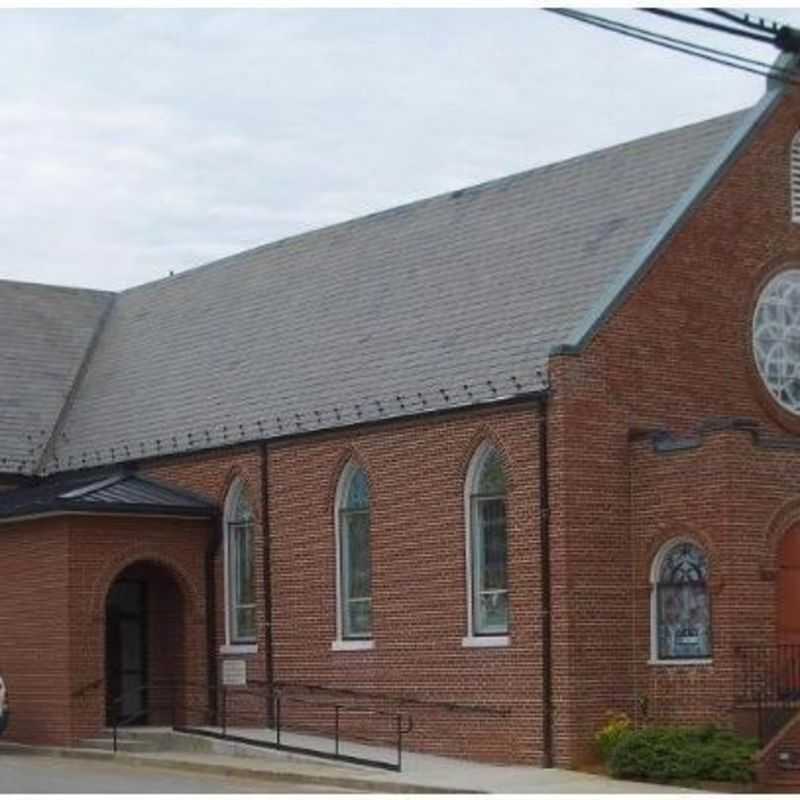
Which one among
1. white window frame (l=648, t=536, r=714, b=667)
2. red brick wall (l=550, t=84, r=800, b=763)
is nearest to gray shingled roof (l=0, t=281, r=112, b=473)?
red brick wall (l=550, t=84, r=800, b=763)

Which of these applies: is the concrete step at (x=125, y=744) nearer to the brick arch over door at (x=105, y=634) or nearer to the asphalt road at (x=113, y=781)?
the brick arch over door at (x=105, y=634)

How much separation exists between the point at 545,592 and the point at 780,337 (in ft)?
19.8

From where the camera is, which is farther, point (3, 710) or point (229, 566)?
point (229, 566)

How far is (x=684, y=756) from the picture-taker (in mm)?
25828

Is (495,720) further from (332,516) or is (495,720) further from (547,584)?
(332,516)

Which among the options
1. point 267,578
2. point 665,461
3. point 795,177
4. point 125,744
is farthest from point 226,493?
point 795,177

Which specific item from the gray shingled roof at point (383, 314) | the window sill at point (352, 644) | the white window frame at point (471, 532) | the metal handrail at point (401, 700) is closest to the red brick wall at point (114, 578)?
the gray shingled roof at point (383, 314)

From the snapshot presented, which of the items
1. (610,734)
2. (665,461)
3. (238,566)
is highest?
(665,461)

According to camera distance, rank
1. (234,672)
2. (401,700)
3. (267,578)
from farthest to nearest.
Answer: (234,672) < (267,578) < (401,700)

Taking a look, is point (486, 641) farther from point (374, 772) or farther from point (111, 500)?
point (111, 500)

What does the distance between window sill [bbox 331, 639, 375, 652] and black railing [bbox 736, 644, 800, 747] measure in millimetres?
6410

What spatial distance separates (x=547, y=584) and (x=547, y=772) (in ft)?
8.65

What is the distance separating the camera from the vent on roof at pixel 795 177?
31.4 metres

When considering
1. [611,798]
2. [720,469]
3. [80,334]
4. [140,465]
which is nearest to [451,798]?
[611,798]
